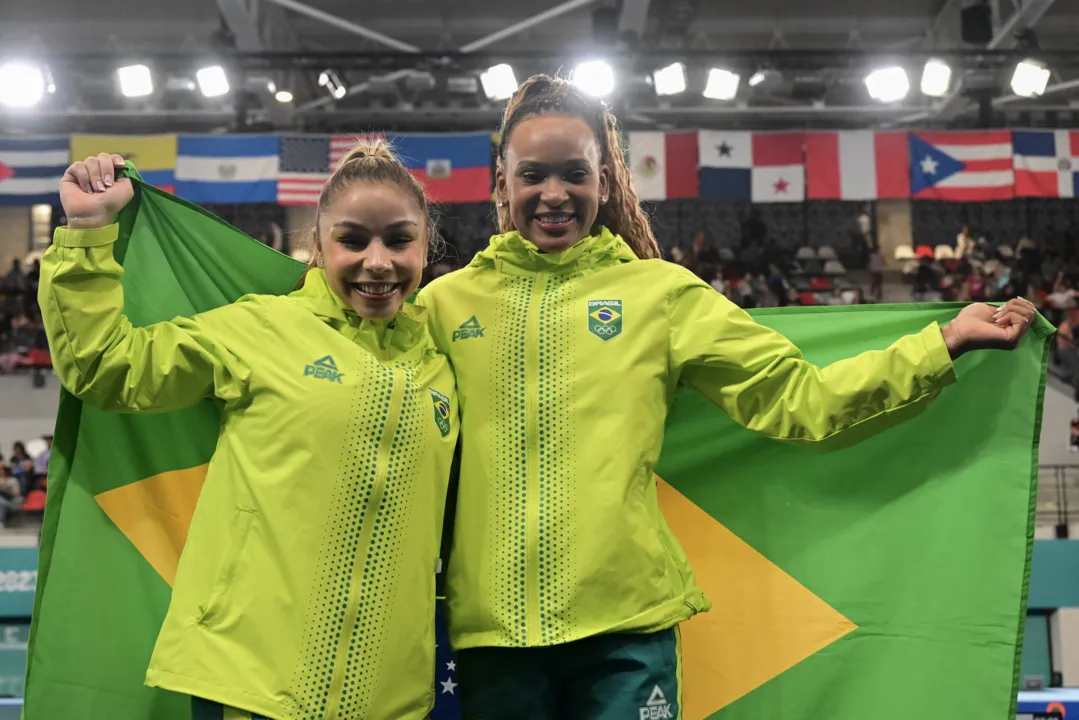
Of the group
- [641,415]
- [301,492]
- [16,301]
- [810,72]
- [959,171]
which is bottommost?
[301,492]

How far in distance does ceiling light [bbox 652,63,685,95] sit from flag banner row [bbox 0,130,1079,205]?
669 mm

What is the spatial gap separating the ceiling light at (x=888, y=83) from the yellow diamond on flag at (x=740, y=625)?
911 cm

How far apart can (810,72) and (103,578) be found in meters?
10.5

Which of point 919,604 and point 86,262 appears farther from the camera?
point 919,604

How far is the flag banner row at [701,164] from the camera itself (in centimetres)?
1091

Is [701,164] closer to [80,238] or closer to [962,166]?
[962,166]

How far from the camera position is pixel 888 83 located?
34.5 ft

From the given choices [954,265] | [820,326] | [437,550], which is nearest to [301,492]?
[437,550]

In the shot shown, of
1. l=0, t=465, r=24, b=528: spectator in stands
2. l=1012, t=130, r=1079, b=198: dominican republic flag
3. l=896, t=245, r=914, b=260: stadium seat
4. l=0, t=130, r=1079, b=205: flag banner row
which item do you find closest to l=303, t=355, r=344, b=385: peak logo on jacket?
l=0, t=465, r=24, b=528: spectator in stands

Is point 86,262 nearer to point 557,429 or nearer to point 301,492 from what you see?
point 301,492

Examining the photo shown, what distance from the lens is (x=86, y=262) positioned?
1.84m

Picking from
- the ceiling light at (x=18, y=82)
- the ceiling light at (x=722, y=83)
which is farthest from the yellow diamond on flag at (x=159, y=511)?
the ceiling light at (x=18, y=82)

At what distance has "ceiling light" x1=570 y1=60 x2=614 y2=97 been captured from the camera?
9.97 metres

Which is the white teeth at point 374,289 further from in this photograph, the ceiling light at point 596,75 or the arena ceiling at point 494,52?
the arena ceiling at point 494,52
